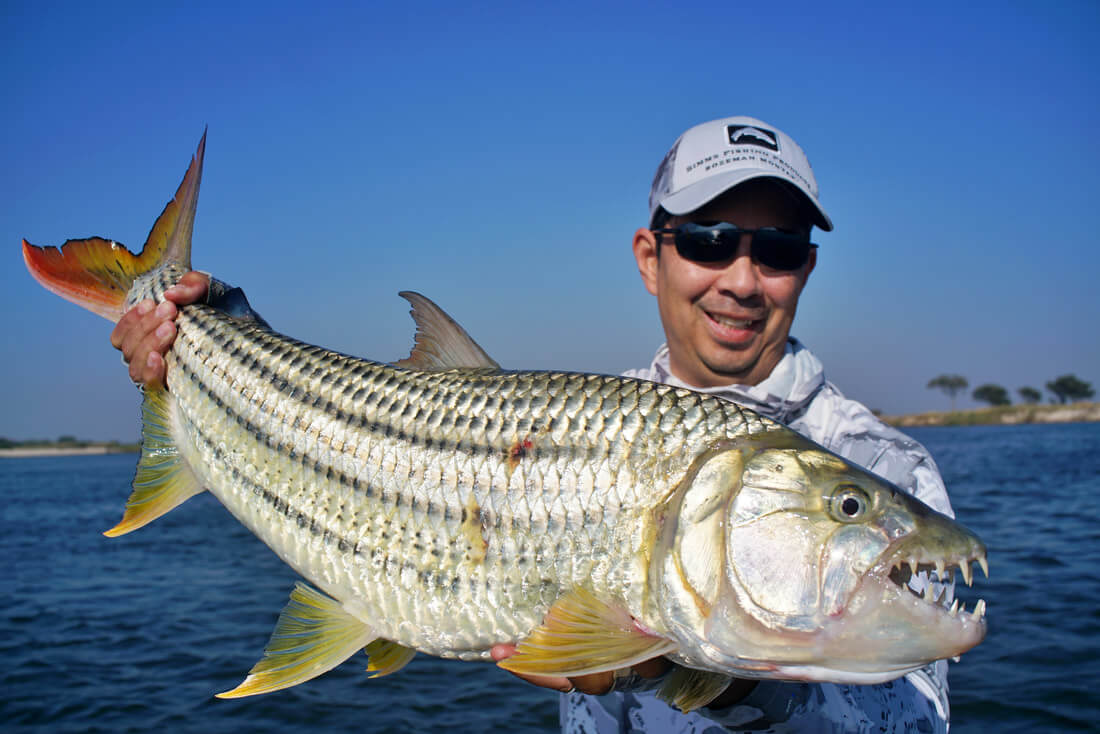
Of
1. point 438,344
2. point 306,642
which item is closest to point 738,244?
point 438,344

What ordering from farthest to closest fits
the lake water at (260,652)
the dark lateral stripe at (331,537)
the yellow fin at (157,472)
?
the lake water at (260,652)
the yellow fin at (157,472)
the dark lateral stripe at (331,537)

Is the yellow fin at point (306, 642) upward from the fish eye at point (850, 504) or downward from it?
downward

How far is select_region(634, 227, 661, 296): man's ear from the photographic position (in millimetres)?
4066

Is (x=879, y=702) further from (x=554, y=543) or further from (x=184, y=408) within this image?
(x=184, y=408)

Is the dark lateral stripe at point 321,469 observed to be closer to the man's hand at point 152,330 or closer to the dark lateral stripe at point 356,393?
the dark lateral stripe at point 356,393

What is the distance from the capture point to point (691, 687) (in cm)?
228

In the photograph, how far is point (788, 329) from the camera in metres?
3.74

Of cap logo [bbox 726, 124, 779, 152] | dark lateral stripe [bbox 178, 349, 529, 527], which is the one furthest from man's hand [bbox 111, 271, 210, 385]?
cap logo [bbox 726, 124, 779, 152]

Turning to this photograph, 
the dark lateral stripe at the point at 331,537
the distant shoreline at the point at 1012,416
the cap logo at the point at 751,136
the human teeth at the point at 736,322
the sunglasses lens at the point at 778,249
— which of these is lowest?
the distant shoreline at the point at 1012,416

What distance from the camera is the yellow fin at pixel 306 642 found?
8.54ft

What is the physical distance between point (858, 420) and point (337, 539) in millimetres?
2316

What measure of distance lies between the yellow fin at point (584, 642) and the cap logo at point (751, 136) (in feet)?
7.67

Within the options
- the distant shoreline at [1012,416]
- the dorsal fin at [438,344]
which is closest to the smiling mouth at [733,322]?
the dorsal fin at [438,344]

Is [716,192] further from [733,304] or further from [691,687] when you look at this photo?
[691,687]
